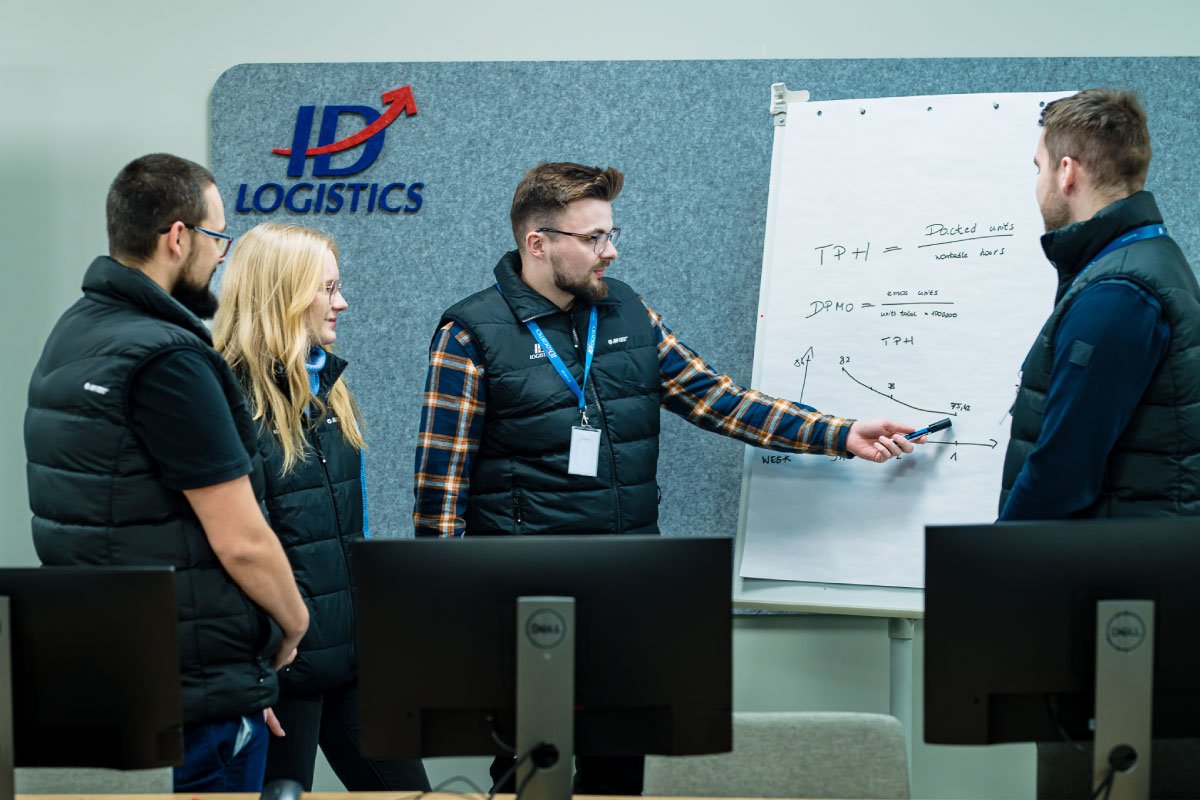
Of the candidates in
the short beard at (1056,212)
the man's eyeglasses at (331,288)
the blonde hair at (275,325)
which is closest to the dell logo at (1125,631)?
the short beard at (1056,212)

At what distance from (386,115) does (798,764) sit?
1984 millimetres

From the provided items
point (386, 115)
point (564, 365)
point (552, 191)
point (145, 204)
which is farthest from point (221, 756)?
point (386, 115)

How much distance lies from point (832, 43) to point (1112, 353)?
141 cm

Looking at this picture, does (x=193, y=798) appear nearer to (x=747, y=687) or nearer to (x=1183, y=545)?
(x=1183, y=545)

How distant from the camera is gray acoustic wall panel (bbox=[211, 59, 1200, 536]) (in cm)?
280

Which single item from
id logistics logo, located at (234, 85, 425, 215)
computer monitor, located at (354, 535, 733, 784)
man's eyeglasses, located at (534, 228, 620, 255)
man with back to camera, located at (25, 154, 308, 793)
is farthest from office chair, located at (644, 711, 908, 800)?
id logistics logo, located at (234, 85, 425, 215)

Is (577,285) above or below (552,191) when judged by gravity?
A: below

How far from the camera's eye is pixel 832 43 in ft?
9.18

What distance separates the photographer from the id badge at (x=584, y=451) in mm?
2191

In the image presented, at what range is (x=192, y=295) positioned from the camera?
172 cm

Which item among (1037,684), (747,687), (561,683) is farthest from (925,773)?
(561,683)

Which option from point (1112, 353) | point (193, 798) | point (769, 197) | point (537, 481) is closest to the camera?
point (193, 798)

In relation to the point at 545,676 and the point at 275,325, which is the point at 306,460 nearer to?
the point at 275,325

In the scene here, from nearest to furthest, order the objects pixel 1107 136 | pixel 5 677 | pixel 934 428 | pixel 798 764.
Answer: pixel 5 677 < pixel 798 764 < pixel 1107 136 < pixel 934 428
